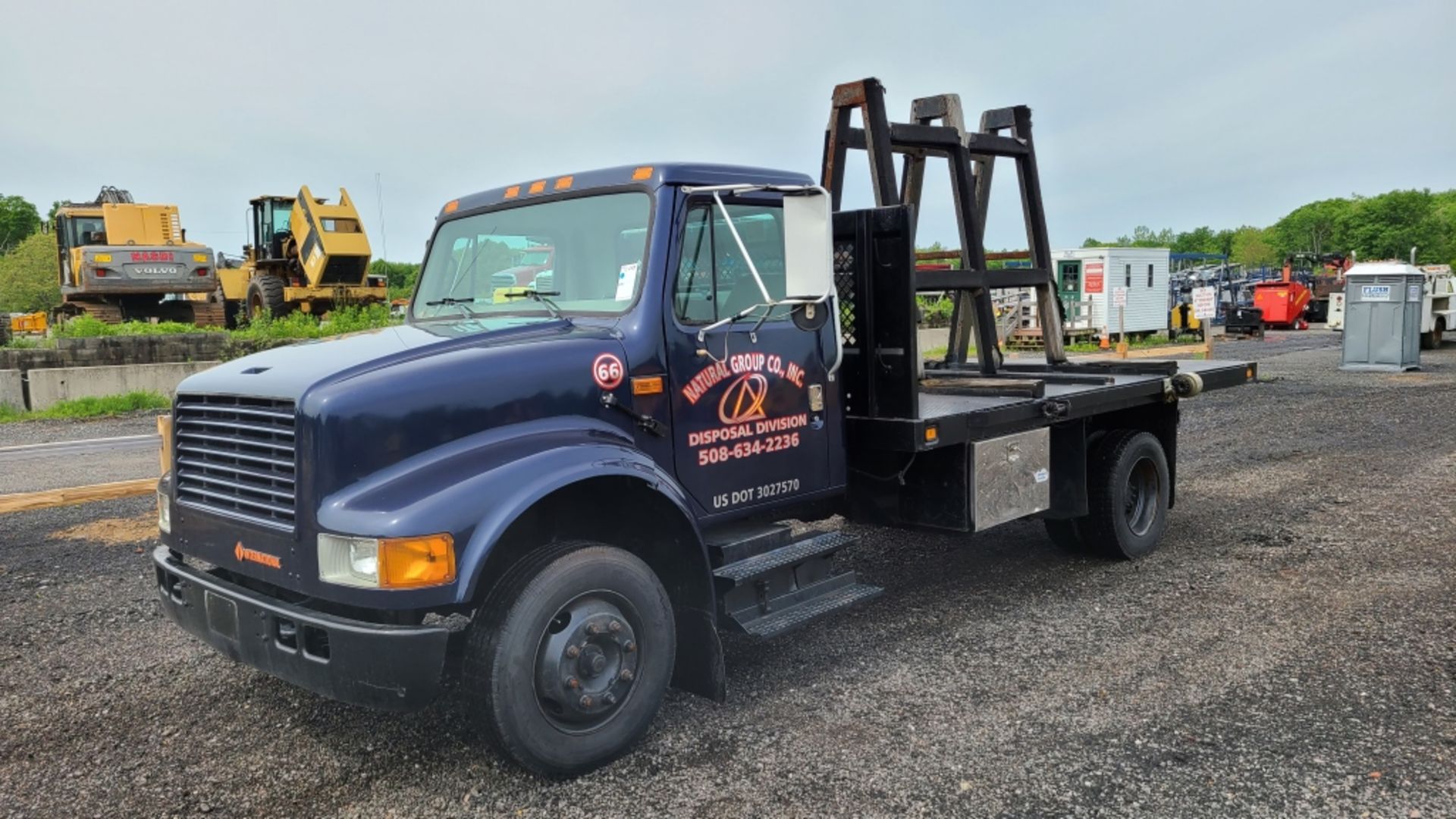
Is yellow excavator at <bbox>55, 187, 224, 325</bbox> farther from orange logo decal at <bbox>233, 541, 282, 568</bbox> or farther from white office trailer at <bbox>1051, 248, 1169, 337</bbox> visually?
white office trailer at <bbox>1051, 248, 1169, 337</bbox>

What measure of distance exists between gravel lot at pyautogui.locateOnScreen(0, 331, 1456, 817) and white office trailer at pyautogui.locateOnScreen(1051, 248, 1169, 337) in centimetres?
2252

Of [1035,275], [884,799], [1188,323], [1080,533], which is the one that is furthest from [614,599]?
[1188,323]

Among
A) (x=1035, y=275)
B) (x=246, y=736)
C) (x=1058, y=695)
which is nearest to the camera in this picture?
(x=246, y=736)

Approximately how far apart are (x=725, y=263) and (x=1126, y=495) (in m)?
3.43

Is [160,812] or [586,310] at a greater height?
[586,310]

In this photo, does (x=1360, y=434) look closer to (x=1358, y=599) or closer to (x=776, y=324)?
(x=1358, y=599)

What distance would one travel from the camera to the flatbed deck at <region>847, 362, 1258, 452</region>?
490 cm

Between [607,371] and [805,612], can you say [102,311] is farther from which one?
[805,612]

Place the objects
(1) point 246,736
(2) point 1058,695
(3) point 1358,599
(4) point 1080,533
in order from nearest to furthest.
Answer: (1) point 246,736 < (2) point 1058,695 < (3) point 1358,599 < (4) point 1080,533

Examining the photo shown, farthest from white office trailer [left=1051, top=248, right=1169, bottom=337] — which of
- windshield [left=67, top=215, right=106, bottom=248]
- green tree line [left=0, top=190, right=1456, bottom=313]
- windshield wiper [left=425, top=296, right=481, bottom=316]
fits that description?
green tree line [left=0, top=190, right=1456, bottom=313]

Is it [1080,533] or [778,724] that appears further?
[1080,533]

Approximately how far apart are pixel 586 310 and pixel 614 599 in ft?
3.94

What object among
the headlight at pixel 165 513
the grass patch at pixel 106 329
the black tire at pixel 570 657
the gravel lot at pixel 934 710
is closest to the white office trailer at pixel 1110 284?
the grass patch at pixel 106 329

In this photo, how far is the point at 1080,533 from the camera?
648 cm
